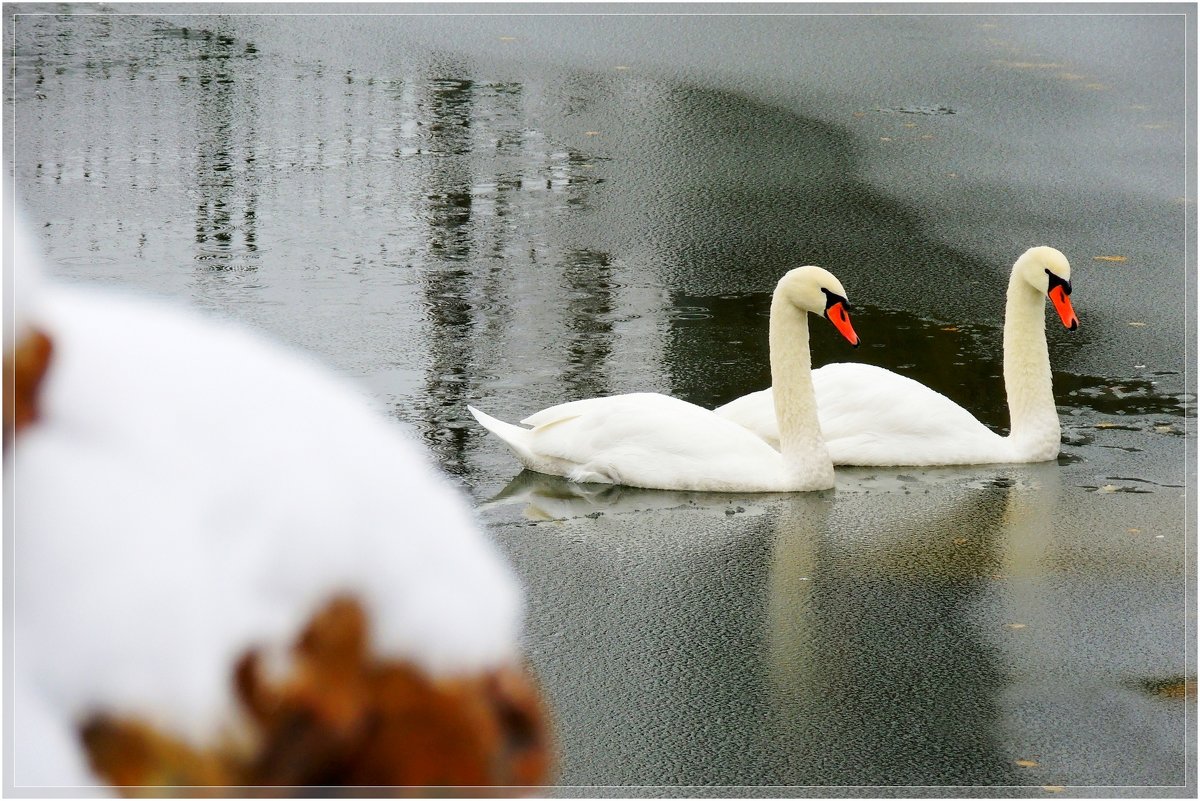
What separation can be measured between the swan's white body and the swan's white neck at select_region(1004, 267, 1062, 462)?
6128 millimetres

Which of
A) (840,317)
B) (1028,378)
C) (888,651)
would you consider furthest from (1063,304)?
(888,651)

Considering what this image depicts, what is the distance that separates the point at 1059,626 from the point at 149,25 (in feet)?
40.3

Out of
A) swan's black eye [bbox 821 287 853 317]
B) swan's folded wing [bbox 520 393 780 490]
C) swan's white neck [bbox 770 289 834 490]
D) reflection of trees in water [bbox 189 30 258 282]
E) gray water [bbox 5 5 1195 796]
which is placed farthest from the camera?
reflection of trees in water [bbox 189 30 258 282]

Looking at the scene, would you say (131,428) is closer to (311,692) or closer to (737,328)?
(311,692)

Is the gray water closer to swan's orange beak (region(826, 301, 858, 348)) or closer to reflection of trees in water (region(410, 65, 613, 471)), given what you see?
reflection of trees in water (region(410, 65, 613, 471))

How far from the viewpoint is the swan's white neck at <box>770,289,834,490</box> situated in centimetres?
650

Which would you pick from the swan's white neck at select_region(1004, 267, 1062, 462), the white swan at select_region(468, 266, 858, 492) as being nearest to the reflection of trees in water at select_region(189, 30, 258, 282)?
the white swan at select_region(468, 266, 858, 492)

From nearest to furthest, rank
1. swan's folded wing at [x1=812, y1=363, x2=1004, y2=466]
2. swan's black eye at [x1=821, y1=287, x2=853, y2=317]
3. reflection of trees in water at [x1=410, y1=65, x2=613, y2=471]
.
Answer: swan's black eye at [x1=821, y1=287, x2=853, y2=317]
swan's folded wing at [x1=812, y1=363, x2=1004, y2=466]
reflection of trees in water at [x1=410, y1=65, x2=613, y2=471]

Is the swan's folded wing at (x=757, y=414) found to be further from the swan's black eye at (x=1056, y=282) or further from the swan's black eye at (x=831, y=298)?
the swan's black eye at (x=1056, y=282)

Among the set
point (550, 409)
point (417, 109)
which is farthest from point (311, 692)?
point (417, 109)

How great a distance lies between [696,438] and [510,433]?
78cm

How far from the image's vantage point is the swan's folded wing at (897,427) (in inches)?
267

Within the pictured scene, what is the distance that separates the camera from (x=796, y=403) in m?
6.55

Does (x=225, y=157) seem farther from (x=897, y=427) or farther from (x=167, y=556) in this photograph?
(x=167, y=556)
